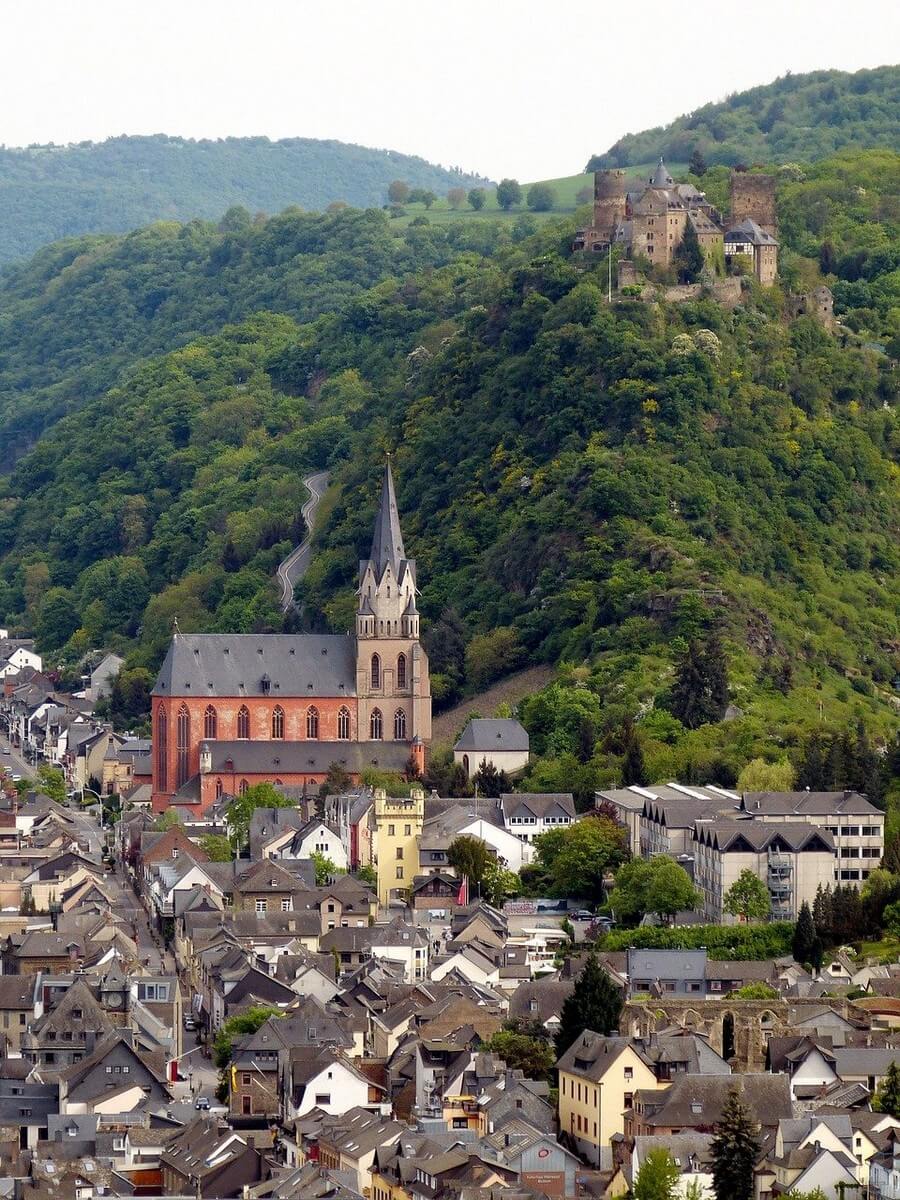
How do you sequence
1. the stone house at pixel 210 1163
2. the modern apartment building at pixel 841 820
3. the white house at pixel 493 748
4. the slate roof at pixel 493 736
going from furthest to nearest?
the slate roof at pixel 493 736, the white house at pixel 493 748, the modern apartment building at pixel 841 820, the stone house at pixel 210 1163

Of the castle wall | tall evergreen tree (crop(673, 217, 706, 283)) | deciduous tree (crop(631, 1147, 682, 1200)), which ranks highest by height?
the castle wall

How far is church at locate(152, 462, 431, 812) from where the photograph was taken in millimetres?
145375

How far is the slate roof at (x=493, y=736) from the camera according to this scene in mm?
136562

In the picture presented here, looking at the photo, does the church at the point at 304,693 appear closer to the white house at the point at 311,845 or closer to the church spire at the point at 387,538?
the church spire at the point at 387,538

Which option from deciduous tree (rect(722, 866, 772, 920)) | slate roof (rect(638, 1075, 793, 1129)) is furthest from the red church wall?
slate roof (rect(638, 1075, 793, 1129))

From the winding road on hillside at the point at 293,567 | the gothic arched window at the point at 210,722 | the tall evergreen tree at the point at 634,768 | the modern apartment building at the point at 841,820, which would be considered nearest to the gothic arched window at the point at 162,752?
the gothic arched window at the point at 210,722

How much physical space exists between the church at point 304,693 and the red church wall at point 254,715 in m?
0.04

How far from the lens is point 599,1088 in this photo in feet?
266

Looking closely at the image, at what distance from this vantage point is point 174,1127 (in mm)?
81312

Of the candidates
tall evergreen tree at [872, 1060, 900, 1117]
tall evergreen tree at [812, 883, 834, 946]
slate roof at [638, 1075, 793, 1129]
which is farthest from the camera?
tall evergreen tree at [812, 883, 834, 946]

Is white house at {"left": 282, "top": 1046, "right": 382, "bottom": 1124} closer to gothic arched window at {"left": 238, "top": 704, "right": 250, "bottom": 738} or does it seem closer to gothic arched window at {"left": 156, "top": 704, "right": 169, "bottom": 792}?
gothic arched window at {"left": 156, "top": 704, "right": 169, "bottom": 792}

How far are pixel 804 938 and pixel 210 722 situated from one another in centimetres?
5073

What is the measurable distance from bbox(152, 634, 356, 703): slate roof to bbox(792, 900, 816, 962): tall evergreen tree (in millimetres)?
48324

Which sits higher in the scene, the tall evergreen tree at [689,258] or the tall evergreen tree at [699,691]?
the tall evergreen tree at [689,258]
